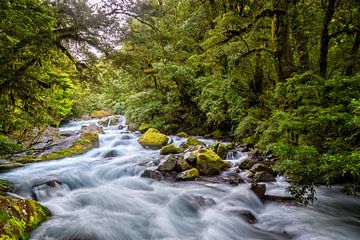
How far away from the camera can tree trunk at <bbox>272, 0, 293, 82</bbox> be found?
7535 millimetres

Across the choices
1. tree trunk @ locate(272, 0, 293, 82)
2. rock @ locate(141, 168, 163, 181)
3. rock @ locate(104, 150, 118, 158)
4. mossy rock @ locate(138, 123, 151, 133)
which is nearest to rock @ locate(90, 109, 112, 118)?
mossy rock @ locate(138, 123, 151, 133)

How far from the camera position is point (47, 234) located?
4074 mm

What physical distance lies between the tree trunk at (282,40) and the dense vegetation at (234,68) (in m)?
0.03

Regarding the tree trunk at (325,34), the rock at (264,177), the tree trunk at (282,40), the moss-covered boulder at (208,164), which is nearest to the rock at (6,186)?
the moss-covered boulder at (208,164)

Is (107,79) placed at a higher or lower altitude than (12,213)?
higher

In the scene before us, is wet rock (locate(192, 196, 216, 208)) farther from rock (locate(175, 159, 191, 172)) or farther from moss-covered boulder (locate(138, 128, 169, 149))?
moss-covered boulder (locate(138, 128, 169, 149))

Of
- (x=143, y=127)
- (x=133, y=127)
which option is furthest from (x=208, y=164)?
(x=133, y=127)

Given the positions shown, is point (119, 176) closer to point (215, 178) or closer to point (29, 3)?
point (215, 178)

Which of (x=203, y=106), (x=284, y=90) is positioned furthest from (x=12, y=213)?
(x=203, y=106)

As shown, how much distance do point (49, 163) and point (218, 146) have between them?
576 centimetres

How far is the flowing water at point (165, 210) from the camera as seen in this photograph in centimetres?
462

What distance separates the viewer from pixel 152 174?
303 inches

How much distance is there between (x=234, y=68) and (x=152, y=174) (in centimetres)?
550

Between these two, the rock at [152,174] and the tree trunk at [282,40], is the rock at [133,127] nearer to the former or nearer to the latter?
the rock at [152,174]
